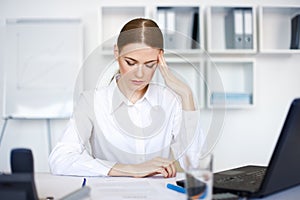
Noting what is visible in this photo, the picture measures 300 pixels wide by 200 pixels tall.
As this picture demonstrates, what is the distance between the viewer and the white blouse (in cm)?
137

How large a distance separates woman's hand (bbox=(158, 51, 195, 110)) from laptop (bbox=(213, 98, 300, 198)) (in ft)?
1.33

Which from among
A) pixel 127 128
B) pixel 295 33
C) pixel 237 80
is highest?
pixel 295 33

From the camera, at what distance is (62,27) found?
9.43ft

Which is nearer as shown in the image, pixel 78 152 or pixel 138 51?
→ pixel 138 51

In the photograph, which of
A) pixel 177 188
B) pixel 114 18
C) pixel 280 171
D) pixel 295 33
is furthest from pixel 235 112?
pixel 280 171

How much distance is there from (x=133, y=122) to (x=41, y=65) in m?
1.66

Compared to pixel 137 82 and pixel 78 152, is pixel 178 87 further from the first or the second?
pixel 78 152

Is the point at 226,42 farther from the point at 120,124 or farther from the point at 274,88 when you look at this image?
the point at 120,124

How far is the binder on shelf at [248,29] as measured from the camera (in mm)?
2794

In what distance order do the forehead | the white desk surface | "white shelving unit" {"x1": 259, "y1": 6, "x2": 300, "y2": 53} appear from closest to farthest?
the white desk surface < the forehead < "white shelving unit" {"x1": 259, "y1": 6, "x2": 300, "y2": 53}

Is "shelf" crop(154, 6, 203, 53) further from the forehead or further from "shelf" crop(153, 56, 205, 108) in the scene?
the forehead

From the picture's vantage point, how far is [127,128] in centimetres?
142

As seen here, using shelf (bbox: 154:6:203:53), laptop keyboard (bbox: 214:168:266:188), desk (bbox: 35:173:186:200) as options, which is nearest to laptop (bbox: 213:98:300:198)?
laptop keyboard (bbox: 214:168:266:188)

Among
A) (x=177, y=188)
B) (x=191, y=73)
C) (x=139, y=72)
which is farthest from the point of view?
(x=191, y=73)
